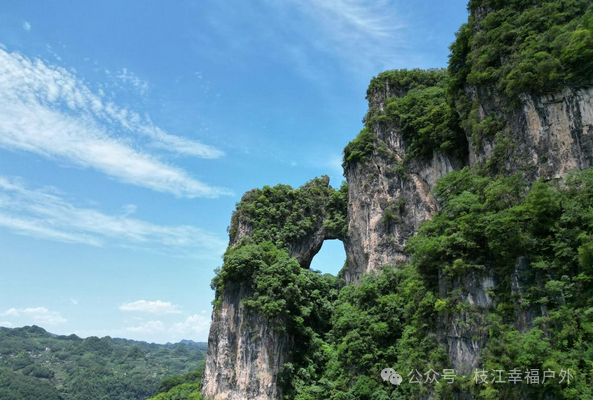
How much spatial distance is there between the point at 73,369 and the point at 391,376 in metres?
98.4

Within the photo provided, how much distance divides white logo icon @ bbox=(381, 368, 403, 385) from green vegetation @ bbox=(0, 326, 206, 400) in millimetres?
72478

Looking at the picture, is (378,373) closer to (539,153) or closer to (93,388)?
(539,153)

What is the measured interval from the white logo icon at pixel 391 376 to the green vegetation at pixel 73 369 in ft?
238

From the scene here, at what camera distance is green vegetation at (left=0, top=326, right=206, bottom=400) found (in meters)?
73.9

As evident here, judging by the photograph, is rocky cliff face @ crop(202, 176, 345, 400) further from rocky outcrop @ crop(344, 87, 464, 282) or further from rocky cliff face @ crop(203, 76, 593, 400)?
rocky outcrop @ crop(344, 87, 464, 282)

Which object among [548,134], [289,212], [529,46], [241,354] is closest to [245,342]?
[241,354]

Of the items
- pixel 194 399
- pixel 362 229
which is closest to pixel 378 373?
pixel 362 229

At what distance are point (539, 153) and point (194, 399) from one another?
23.3 meters

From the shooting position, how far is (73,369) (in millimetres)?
93500

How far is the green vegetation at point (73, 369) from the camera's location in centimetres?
7394

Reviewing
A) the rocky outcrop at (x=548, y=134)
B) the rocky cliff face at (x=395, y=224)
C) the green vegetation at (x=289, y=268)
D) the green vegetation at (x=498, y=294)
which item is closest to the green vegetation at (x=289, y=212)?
the green vegetation at (x=289, y=268)

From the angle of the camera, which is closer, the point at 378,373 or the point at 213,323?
the point at 378,373

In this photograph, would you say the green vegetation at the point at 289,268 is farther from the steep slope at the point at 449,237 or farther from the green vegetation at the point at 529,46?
the green vegetation at the point at 529,46

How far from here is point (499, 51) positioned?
59.2 feet
